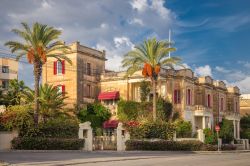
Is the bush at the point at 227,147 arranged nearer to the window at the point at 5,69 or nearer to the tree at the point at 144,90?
the tree at the point at 144,90

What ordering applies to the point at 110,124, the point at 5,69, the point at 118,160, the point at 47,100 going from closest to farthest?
the point at 118,160
the point at 47,100
the point at 110,124
the point at 5,69

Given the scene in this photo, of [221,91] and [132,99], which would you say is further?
[221,91]

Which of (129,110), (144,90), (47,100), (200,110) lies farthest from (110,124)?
(200,110)

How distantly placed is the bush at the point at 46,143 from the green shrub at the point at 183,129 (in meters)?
15.4

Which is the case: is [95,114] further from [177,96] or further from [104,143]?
[104,143]

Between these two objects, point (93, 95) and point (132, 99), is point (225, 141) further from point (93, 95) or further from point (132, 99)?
point (93, 95)

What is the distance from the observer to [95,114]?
184 feet

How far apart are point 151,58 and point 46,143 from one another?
16.5 metres

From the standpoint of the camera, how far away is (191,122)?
59.5 m

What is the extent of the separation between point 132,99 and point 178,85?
617 cm

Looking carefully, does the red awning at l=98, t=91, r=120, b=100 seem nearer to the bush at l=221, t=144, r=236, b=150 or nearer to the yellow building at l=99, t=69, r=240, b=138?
the yellow building at l=99, t=69, r=240, b=138

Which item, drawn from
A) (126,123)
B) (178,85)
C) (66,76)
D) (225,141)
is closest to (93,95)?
(66,76)

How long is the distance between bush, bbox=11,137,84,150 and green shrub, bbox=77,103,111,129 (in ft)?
47.0

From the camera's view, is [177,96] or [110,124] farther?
[177,96]
